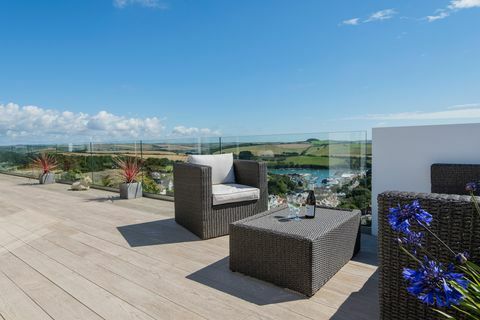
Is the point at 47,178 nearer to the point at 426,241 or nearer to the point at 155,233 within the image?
the point at 155,233

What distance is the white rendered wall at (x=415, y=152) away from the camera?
2.62 m

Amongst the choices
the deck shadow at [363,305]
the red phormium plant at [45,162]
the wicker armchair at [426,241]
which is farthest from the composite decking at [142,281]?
the red phormium plant at [45,162]

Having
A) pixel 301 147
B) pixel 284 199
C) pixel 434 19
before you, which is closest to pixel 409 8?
pixel 434 19

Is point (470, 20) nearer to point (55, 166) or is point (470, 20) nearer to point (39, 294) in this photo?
point (39, 294)

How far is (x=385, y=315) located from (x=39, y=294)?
2.08 meters

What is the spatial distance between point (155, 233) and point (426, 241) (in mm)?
2714

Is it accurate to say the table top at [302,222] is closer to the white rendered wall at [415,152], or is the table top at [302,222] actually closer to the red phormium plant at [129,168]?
the white rendered wall at [415,152]

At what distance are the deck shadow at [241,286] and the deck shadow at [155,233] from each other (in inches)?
33.3

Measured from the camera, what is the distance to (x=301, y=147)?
3840 millimetres

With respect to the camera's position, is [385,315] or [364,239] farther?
[364,239]

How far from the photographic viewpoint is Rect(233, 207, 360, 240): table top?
197 cm

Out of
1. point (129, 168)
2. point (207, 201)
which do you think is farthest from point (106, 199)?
point (207, 201)

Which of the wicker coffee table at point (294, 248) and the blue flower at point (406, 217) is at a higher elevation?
the blue flower at point (406, 217)

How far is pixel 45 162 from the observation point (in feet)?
26.2
